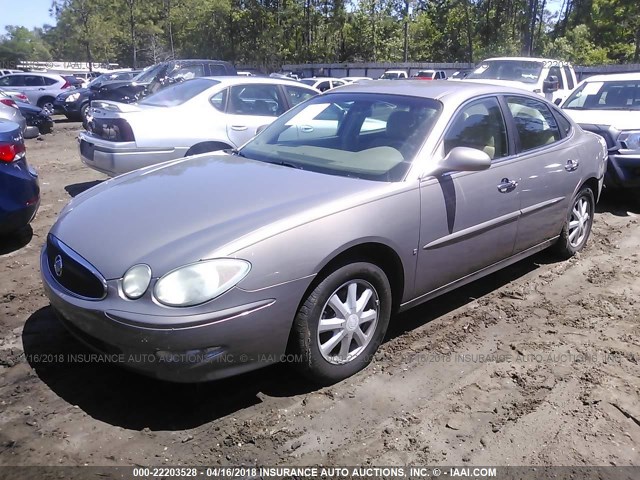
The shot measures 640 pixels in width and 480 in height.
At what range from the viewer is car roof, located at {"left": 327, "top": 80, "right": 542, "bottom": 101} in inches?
165

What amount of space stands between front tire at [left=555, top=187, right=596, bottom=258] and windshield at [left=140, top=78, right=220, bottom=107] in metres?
4.65

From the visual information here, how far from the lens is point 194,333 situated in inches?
107

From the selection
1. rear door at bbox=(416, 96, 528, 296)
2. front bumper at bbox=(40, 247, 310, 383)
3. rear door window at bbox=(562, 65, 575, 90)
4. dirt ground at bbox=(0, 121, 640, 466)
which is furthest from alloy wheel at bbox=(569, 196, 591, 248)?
rear door window at bbox=(562, 65, 575, 90)

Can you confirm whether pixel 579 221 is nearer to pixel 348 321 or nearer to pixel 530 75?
pixel 348 321

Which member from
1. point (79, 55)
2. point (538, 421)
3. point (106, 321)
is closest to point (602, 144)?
point (538, 421)

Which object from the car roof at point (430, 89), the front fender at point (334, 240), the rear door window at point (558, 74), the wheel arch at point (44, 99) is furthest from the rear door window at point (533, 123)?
the wheel arch at point (44, 99)

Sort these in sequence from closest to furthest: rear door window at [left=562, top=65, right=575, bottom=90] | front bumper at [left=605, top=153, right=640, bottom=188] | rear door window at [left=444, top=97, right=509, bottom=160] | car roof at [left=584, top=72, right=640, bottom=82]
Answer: rear door window at [left=444, top=97, right=509, bottom=160] < front bumper at [left=605, top=153, right=640, bottom=188] < car roof at [left=584, top=72, right=640, bottom=82] < rear door window at [left=562, top=65, right=575, bottom=90]

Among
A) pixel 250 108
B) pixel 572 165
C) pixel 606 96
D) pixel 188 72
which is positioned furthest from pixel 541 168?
pixel 188 72

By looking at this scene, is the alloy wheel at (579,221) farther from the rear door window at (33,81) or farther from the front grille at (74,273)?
the rear door window at (33,81)

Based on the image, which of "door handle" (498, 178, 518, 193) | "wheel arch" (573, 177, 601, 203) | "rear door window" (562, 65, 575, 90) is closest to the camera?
"door handle" (498, 178, 518, 193)

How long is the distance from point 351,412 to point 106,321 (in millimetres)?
1326

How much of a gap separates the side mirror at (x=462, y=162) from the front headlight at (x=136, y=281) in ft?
6.13

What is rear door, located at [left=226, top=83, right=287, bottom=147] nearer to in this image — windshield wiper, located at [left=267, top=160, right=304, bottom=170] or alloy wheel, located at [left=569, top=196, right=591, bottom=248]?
windshield wiper, located at [left=267, top=160, right=304, bottom=170]

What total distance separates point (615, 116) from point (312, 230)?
6.53 meters
